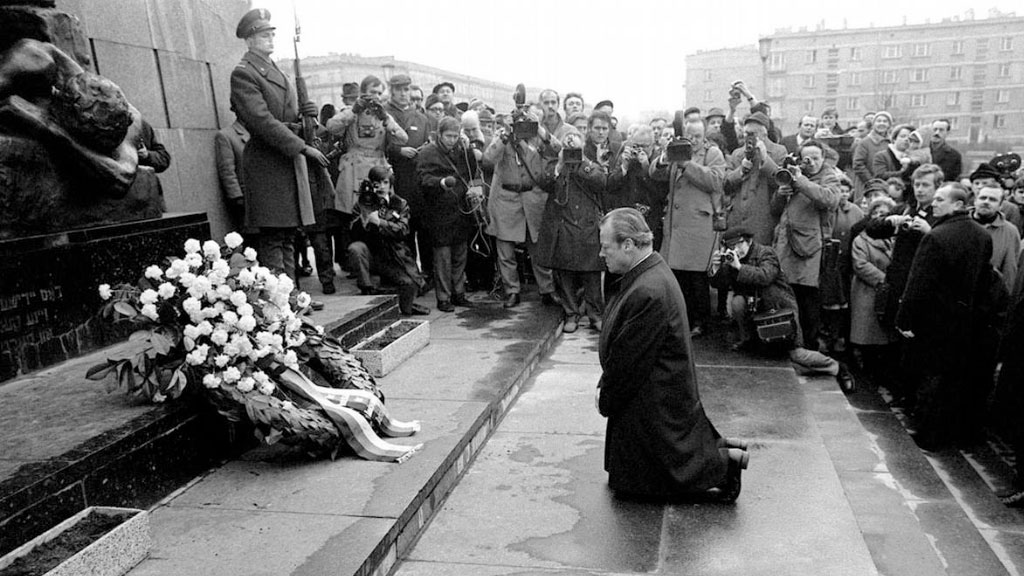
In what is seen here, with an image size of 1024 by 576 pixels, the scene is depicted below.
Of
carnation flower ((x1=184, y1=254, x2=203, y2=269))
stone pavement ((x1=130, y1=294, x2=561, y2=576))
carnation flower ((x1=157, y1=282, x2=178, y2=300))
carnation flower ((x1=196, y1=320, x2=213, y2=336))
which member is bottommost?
stone pavement ((x1=130, y1=294, x2=561, y2=576))

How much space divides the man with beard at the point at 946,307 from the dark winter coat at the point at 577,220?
109 inches

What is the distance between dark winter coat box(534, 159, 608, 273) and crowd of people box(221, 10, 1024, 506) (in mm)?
18

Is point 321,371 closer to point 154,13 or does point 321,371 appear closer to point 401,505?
point 401,505

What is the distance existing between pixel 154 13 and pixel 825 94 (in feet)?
219

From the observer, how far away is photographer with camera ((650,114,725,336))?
270 inches

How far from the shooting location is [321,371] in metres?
4.28

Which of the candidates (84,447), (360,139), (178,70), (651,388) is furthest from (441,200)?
(84,447)

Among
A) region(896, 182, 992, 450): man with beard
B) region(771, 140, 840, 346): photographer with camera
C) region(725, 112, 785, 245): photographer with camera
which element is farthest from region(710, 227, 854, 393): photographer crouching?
region(896, 182, 992, 450): man with beard

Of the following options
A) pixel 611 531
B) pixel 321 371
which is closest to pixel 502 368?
pixel 321 371

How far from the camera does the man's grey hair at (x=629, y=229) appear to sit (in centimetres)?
369

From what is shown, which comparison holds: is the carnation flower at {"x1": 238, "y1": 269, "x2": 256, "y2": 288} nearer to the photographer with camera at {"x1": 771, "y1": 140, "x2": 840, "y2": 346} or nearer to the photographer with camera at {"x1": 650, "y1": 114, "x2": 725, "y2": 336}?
the photographer with camera at {"x1": 650, "y1": 114, "x2": 725, "y2": 336}

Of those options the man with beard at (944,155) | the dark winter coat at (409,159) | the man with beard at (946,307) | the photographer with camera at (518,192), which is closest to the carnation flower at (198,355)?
the dark winter coat at (409,159)

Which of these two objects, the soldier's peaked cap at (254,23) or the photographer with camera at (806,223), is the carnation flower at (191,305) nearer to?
the soldier's peaked cap at (254,23)

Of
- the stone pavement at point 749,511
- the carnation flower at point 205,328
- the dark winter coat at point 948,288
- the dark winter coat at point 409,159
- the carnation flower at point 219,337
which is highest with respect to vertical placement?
the dark winter coat at point 409,159
